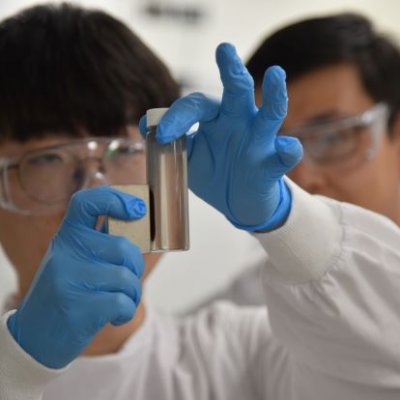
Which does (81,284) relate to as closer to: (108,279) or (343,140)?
(108,279)

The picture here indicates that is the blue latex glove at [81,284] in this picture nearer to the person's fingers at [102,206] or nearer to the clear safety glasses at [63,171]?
the person's fingers at [102,206]

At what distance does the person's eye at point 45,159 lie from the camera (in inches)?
39.2

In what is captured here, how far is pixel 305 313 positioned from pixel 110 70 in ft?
1.88

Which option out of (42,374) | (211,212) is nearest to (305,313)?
(42,374)

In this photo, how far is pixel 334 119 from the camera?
55.6 inches

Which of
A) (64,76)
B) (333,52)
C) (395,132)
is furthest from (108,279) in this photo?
(395,132)

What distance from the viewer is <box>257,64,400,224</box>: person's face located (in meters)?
1.41

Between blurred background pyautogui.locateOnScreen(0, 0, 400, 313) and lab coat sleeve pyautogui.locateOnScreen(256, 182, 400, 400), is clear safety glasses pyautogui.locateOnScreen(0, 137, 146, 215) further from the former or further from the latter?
blurred background pyautogui.locateOnScreen(0, 0, 400, 313)

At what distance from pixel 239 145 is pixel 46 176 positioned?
45 cm

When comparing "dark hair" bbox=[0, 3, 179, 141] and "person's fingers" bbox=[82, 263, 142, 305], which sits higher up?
"dark hair" bbox=[0, 3, 179, 141]

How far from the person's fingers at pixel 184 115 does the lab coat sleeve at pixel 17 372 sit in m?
0.32

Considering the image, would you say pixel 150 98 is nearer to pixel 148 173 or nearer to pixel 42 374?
pixel 148 173

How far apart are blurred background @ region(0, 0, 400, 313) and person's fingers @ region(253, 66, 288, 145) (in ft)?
3.69

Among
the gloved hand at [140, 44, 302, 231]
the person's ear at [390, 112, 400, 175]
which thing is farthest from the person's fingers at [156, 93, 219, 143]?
the person's ear at [390, 112, 400, 175]
